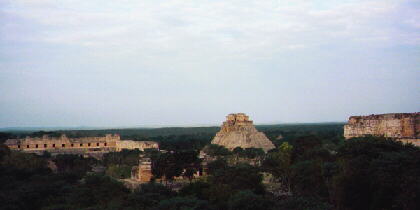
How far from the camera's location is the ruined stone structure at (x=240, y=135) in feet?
180

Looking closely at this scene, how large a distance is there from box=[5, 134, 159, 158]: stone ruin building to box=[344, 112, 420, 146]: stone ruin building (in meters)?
33.5

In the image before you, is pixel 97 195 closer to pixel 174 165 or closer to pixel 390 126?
pixel 174 165

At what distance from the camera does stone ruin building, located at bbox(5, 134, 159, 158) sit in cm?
5359

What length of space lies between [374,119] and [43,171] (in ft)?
73.4

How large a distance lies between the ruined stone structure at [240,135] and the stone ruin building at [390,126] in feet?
103

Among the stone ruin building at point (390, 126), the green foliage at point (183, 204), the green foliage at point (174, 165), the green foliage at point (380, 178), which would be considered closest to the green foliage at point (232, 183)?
the green foliage at point (183, 204)

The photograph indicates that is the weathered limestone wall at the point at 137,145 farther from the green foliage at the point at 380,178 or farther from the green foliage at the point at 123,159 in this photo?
the green foliage at the point at 380,178

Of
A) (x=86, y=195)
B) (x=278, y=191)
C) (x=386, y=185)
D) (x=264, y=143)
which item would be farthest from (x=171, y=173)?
(x=264, y=143)

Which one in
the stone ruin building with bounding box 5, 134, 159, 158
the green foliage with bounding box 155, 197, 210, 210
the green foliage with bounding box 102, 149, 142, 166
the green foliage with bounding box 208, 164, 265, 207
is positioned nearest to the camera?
the green foliage with bounding box 155, 197, 210, 210

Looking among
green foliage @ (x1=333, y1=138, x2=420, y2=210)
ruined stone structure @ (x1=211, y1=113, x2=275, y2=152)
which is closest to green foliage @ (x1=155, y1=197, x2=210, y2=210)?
green foliage @ (x1=333, y1=138, x2=420, y2=210)

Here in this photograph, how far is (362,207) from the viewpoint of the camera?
56.2ft

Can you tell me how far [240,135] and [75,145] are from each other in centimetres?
1936

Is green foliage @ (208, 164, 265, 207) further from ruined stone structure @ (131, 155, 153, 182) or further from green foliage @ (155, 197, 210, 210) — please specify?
ruined stone structure @ (131, 155, 153, 182)

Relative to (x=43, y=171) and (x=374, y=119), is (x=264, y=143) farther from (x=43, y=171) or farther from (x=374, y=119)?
(x=374, y=119)
